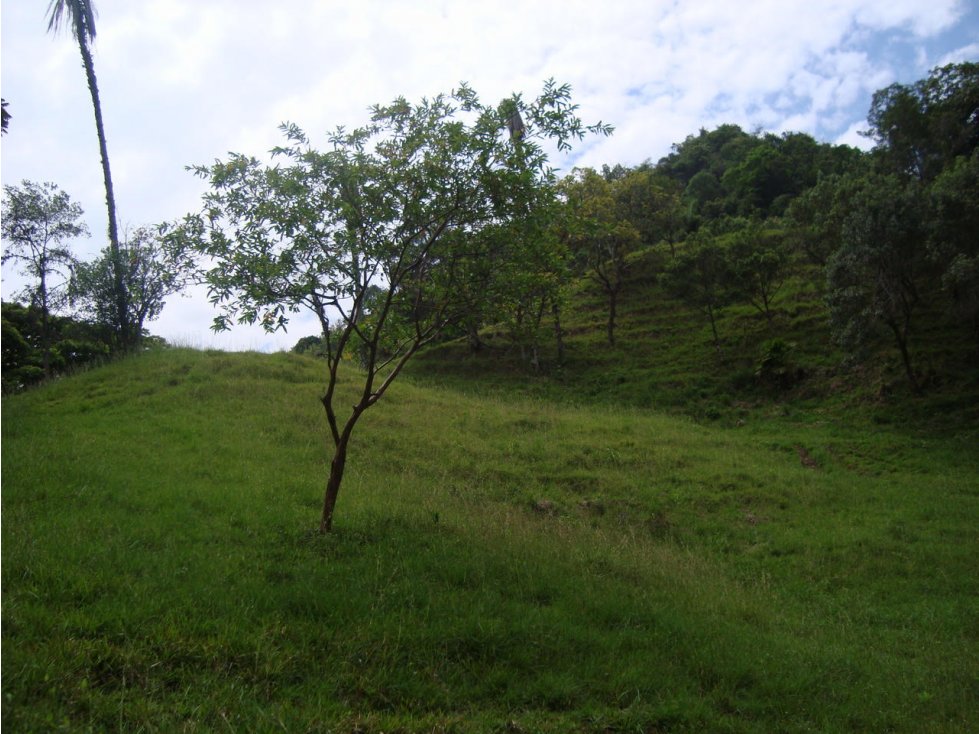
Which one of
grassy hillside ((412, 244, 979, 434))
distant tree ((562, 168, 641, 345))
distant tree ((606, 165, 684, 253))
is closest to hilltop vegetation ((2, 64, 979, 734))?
grassy hillside ((412, 244, 979, 434))

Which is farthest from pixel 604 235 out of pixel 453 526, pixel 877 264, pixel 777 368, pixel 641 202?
pixel 453 526

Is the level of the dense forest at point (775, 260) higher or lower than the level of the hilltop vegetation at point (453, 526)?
higher

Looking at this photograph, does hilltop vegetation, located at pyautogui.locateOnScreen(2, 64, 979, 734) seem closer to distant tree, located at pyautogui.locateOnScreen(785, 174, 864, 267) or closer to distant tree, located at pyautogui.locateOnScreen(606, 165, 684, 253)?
distant tree, located at pyautogui.locateOnScreen(785, 174, 864, 267)

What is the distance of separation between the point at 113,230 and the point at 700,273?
1016 inches

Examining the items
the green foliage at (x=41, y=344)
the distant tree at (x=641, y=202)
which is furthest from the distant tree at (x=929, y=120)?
the green foliage at (x=41, y=344)

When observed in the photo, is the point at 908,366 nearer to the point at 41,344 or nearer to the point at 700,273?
the point at 700,273

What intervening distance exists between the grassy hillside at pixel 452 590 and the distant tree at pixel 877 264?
26.9ft

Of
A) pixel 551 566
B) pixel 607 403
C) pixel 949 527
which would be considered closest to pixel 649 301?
pixel 607 403

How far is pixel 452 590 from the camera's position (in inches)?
271

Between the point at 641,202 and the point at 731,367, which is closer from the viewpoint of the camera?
the point at 731,367

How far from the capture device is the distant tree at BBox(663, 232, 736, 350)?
104 ft

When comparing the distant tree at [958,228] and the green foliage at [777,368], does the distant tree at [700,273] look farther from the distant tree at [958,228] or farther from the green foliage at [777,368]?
the distant tree at [958,228]

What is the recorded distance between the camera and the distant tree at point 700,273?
31.7 metres

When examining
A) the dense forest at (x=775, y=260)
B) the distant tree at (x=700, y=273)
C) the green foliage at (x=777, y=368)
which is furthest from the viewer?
the distant tree at (x=700, y=273)
